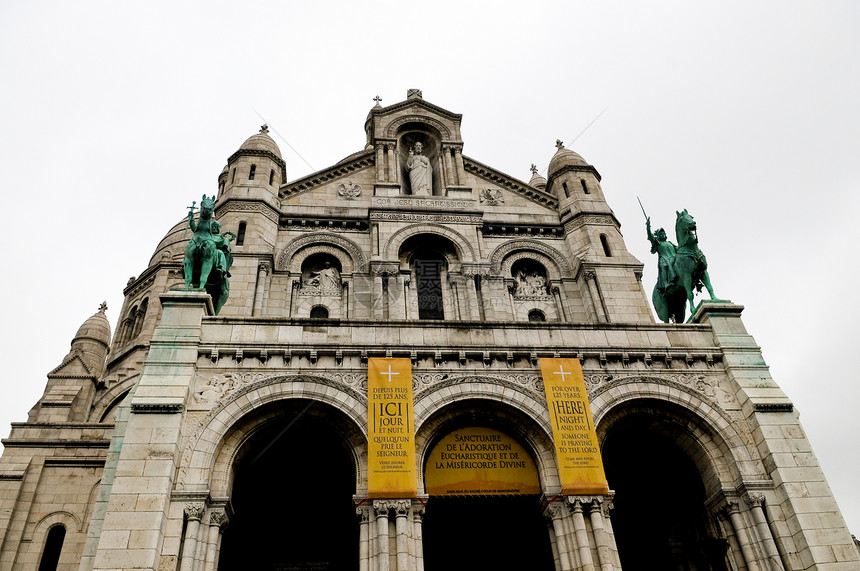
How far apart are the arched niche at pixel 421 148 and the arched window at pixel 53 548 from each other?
18372 mm

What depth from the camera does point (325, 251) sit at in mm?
→ 26312

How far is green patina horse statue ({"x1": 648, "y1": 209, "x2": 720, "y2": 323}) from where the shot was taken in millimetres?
20250

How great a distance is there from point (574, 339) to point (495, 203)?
1199 cm

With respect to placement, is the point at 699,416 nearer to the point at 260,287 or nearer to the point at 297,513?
the point at 297,513

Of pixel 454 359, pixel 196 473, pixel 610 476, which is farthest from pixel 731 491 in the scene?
pixel 196 473

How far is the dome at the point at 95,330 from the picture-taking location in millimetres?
33781

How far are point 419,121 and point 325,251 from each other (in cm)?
839

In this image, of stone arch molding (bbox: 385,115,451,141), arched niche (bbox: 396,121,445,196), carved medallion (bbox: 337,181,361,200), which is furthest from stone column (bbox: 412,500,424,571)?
stone arch molding (bbox: 385,115,451,141)

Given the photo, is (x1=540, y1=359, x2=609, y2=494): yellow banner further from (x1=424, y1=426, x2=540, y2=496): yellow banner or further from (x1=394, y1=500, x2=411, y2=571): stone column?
(x1=394, y1=500, x2=411, y2=571): stone column

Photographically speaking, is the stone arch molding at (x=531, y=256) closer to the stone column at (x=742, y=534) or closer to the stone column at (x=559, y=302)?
the stone column at (x=559, y=302)

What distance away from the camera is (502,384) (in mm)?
16938

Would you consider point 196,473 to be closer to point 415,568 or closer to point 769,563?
point 415,568

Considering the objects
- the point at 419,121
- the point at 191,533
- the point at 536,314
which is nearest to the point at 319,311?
the point at 536,314

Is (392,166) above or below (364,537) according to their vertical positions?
above
